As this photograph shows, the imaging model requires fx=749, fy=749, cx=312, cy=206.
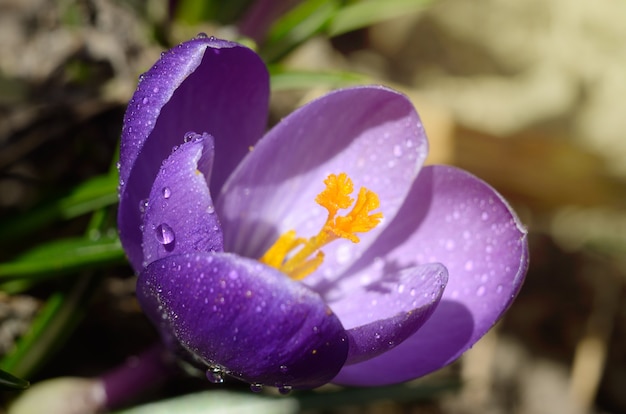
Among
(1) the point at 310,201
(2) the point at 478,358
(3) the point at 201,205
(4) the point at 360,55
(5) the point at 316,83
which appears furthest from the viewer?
(4) the point at 360,55

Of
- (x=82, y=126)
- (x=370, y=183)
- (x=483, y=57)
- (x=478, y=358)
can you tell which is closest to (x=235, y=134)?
(x=370, y=183)

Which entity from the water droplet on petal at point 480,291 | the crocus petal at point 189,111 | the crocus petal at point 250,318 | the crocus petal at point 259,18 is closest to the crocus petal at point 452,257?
the water droplet on petal at point 480,291

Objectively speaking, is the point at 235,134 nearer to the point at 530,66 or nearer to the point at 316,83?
the point at 316,83

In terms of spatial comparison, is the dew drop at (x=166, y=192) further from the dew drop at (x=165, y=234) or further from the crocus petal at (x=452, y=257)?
the crocus petal at (x=452, y=257)

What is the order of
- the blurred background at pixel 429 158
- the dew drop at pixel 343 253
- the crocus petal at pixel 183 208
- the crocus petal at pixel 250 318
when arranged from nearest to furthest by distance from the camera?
the crocus petal at pixel 250 318
the crocus petal at pixel 183 208
the dew drop at pixel 343 253
the blurred background at pixel 429 158

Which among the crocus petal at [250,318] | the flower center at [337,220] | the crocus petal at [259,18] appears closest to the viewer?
the crocus petal at [250,318]

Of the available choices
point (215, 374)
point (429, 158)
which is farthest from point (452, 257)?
point (429, 158)

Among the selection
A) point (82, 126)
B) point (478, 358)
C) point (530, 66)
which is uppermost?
point (82, 126)
